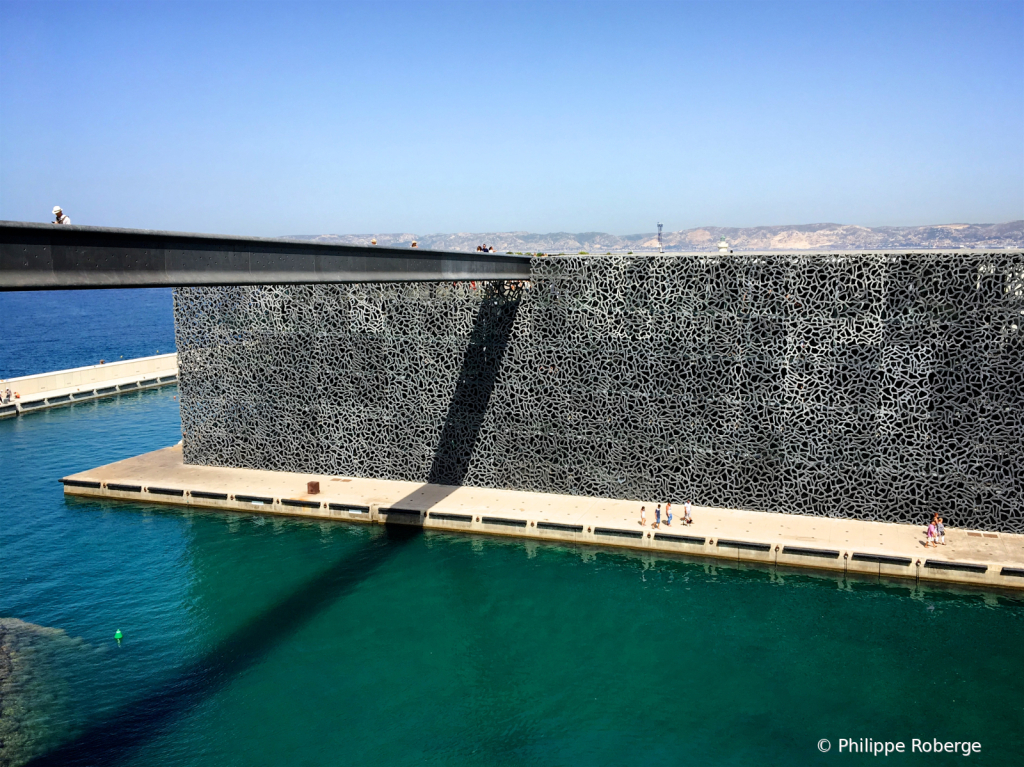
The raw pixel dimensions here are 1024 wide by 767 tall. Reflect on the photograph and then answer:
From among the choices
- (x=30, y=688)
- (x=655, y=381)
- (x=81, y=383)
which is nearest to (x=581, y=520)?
(x=655, y=381)

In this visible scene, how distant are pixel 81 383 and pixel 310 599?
92.2 feet

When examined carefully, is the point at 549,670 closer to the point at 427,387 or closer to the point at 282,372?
the point at 427,387

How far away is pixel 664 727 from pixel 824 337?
10430 mm

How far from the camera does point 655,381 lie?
20.3 m

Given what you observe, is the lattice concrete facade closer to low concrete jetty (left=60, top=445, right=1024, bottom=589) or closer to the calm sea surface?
low concrete jetty (left=60, top=445, right=1024, bottom=589)

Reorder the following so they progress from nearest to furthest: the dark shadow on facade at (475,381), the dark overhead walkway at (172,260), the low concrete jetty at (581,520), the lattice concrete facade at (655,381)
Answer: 1. the dark overhead walkway at (172,260)
2. the low concrete jetty at (581,520)
3. the lattice concrete facade at (655,381)
4. the dark shadow on facade at (475,381)

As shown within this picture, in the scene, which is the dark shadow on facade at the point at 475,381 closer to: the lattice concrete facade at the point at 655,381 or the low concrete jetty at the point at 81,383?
the lattice concrete facade at the point at 655,381

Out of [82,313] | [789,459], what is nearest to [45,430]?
[789,459]

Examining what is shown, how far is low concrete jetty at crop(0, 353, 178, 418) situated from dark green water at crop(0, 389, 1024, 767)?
17.5 meters

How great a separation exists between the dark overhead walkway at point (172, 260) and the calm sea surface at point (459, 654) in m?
6.89

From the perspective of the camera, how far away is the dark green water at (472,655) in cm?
1224

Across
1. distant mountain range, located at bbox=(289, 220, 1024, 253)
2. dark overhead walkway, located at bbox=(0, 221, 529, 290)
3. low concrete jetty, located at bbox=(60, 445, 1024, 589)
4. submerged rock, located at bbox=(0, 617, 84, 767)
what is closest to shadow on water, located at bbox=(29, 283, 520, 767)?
submerged rock, located at bbox=(0, 617, 84, 767)
